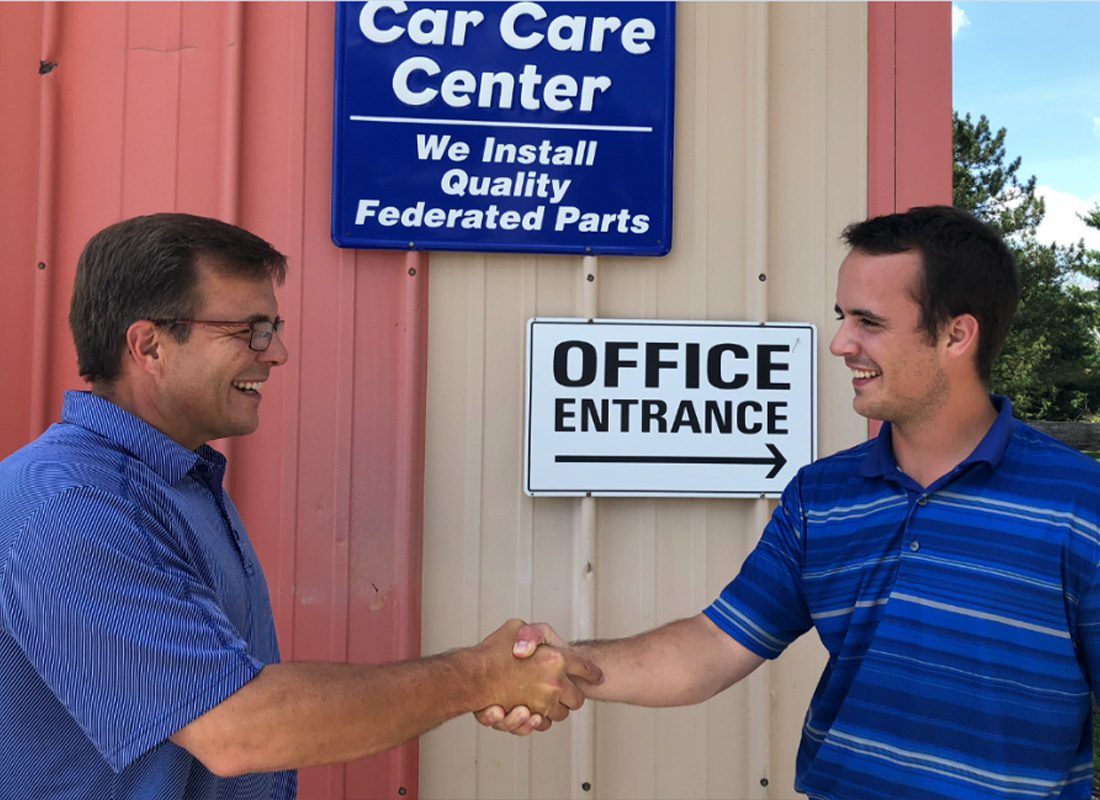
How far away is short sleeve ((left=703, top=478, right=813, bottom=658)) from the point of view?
2061 millimetres

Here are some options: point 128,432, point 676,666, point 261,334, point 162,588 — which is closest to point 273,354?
point 261,334

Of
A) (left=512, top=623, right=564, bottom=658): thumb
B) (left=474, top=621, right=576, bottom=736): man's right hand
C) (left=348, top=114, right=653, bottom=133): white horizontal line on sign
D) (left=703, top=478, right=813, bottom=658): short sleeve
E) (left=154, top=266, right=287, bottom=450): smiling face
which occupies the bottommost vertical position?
(left=474, top=621, right=576, bottom=736): man's right hand

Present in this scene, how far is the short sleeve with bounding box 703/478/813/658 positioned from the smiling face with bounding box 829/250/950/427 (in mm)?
271

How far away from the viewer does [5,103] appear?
2.90 m

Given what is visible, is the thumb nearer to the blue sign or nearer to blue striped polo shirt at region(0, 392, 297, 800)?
blue striped polo shirt at region(0, 392, 297, 800)

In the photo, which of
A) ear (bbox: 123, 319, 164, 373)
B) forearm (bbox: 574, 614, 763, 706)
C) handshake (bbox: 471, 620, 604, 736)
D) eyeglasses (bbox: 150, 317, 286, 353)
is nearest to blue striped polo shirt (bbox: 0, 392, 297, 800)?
ear (bbox: 123, 319, 164, 373)

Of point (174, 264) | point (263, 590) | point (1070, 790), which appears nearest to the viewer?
point (1070, 790)

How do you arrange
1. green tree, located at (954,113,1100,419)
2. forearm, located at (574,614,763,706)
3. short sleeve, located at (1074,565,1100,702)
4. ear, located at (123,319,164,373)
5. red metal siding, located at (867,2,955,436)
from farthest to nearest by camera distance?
green tree, located at (954,113,1100,419), red metal siding, located at (867,2,955,436), forearm, located at (574,614,763,706), ear, located at (123,319,164,373), short sleeve, located at (1074,565,1100,702)

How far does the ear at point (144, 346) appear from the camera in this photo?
5.97 ft

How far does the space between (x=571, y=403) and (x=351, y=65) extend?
1134 mm

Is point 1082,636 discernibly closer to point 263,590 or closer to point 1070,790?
point 1070,790

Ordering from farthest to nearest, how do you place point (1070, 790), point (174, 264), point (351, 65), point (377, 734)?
point (351, 65)
point (174, 264)
point (1070, 790)
point (377, 734)

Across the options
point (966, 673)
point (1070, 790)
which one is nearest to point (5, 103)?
point (966, 673)

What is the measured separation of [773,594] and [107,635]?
1253mm
